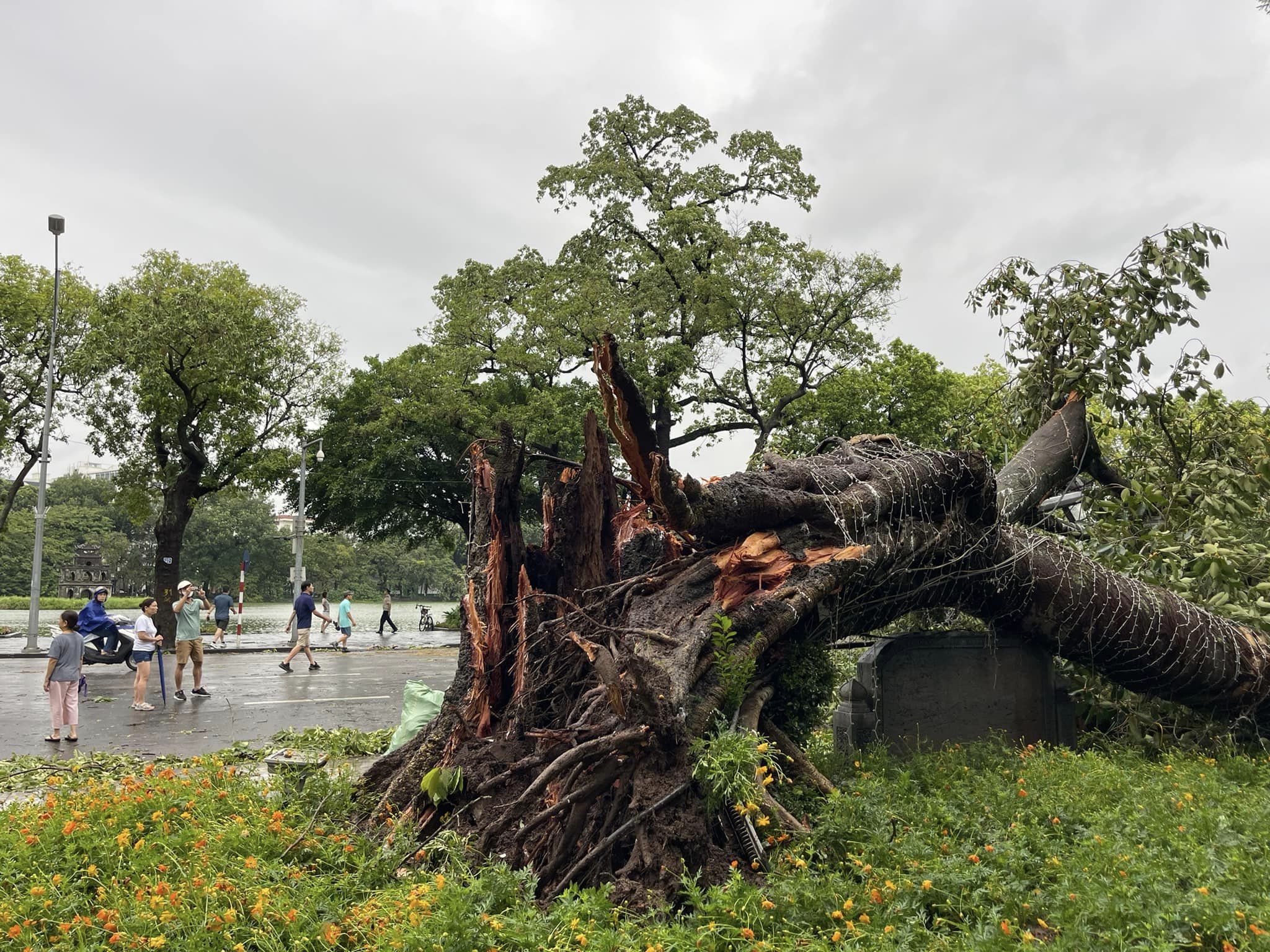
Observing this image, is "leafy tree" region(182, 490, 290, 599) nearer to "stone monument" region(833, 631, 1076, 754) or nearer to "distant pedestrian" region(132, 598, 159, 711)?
"distant pedestrian" region(132, 598, 159, 711)

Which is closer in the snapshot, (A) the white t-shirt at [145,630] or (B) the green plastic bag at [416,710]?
(B) the green plastic bag at [416,710]

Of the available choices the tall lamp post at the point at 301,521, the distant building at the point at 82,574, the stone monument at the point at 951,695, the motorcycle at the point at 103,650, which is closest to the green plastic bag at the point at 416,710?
the stone monument at the point at 951,695

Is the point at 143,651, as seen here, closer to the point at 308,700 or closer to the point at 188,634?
the point at 188,634

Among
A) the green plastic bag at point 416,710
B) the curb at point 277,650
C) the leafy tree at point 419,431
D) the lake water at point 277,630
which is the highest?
the leafy tree at point 419,431

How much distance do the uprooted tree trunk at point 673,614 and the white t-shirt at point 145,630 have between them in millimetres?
6595

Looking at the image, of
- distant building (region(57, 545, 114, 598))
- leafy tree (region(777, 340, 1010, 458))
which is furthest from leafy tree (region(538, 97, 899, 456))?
distant building (region(57, 545, 114, 598))

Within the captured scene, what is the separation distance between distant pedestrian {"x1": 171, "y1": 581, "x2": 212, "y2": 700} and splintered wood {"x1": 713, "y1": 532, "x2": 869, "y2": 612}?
27.2 ft

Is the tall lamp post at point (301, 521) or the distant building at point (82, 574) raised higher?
the tall lamp post at point (301, 521)

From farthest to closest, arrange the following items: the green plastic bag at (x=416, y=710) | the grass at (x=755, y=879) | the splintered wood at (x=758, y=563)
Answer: the green plastic bag at (x=416, y=710) → the splintered wood at (x=758, y=563) → the grass at (x=755, y=879)

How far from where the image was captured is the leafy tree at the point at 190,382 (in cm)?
2211

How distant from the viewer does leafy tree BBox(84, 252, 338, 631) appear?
22109mm

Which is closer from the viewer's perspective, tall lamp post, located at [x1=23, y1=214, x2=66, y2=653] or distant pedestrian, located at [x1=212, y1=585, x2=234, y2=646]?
tall lamp post, located at [x1=23, y1=214, x2=66, y2=653]

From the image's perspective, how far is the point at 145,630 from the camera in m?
10.7

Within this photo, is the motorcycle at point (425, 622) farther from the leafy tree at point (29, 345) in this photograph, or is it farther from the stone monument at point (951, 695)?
the stone monument at point (951, 695)
